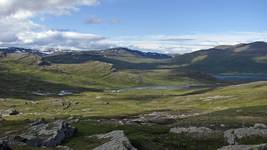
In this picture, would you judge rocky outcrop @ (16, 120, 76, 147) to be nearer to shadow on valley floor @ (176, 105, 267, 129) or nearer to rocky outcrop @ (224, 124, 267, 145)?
rocky outcrop @ (224, 124, 267, 145)

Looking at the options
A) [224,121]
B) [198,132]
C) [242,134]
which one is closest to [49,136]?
[198,132]

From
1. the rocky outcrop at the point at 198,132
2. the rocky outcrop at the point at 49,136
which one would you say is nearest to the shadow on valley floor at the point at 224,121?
the rocky outcrop at the point at 198,132

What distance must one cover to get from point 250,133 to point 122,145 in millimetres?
25253

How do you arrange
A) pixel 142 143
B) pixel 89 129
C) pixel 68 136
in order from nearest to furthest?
pixel 142 143
pixel 68 136
pixel 89 129

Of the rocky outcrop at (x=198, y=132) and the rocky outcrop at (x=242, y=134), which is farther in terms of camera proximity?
the rocky outcrop at (x=198, y=132)

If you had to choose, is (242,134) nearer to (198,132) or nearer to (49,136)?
(198,132)

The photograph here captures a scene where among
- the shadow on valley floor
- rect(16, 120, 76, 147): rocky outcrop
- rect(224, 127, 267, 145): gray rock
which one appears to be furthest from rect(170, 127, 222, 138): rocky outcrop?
the shadow on valley floor

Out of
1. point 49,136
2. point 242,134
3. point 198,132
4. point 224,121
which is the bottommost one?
point 224,121

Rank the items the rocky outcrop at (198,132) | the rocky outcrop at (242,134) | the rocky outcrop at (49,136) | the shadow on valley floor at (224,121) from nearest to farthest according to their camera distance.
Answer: the rocky outcrop at (242,134) < the rocky outcrop at (198,132) < the rocky outcrop at (49,136) < the shadow on valley floor at (224,121)

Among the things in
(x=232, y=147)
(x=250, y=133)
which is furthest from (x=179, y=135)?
(x=232, y=147)

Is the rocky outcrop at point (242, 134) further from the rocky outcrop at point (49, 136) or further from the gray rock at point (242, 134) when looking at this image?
the rocky outcrop at point (49, 136)

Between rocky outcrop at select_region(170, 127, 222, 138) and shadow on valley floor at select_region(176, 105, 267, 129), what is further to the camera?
shadow on valley floor at select_region(176, 105, 267, 129)

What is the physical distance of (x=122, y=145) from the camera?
5822 centimetres

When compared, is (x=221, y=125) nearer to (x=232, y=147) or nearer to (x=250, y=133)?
(x=250, y=133)
